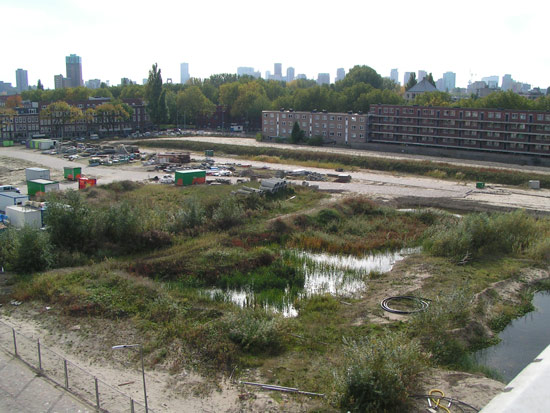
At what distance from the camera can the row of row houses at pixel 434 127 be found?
54.4 meters

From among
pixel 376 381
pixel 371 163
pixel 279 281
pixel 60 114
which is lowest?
pixel 279 281

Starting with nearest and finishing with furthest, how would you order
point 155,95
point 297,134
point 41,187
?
1. point 41,187
2. point 297,134
3. point 155,95

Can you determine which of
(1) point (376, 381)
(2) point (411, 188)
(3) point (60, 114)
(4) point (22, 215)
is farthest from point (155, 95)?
(1) point (376, 381)

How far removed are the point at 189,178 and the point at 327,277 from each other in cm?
2202

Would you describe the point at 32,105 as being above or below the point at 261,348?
above

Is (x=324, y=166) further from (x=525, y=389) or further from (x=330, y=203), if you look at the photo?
(x=525, y=389)

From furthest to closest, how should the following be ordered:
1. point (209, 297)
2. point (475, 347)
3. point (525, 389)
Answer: point (209, 297) → point (475, 347) → point (525, 389)

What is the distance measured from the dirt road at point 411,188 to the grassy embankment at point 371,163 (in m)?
1.80

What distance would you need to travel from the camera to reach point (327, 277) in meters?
22.6

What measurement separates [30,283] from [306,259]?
12373 mm

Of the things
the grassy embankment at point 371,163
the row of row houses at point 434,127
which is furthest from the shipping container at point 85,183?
the row of row houses at point 434,127

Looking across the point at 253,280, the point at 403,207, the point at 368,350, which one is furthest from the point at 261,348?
the point at 403,207

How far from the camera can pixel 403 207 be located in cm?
3728

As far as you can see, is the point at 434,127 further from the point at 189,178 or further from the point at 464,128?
the point at 189,178
